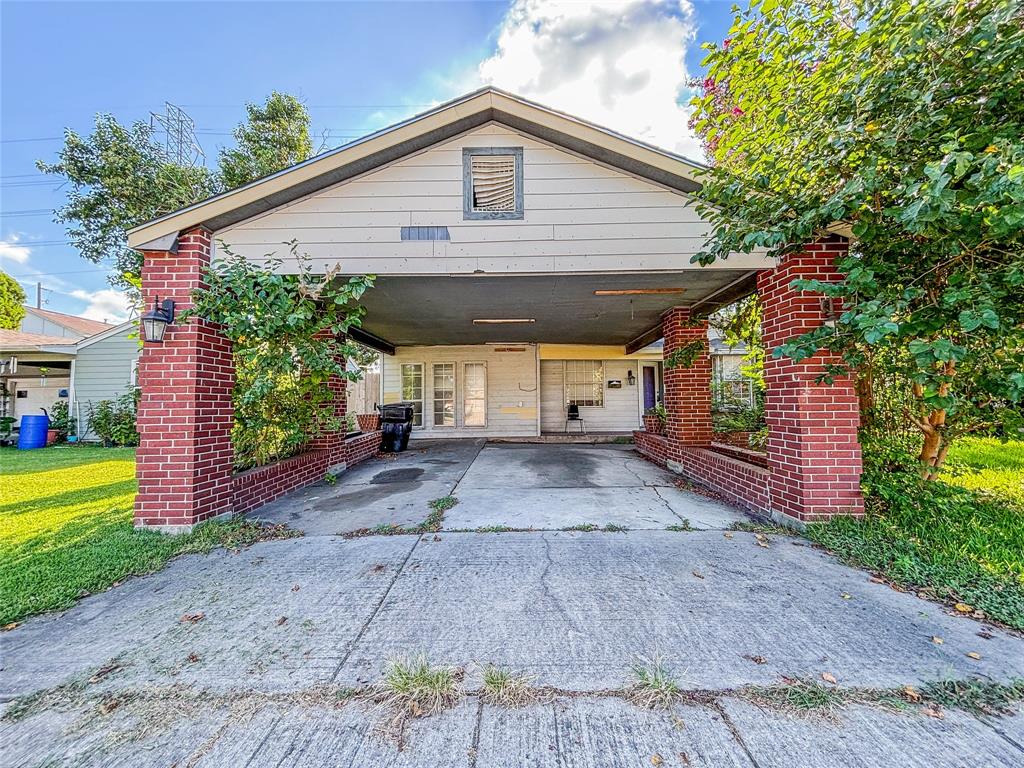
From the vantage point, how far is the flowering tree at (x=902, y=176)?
230 centimetres

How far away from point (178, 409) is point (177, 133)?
1262 centimetres

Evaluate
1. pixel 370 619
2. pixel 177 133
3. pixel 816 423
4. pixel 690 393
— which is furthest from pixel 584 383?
pixel 177 133

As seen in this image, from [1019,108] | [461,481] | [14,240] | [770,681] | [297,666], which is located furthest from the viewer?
[14,240]

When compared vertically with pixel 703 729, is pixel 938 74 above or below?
above

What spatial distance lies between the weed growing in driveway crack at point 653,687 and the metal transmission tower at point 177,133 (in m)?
15.9

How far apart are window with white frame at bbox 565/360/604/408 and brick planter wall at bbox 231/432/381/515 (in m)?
6.91

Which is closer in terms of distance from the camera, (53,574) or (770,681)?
(770,681)

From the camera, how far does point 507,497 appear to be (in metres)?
4.86

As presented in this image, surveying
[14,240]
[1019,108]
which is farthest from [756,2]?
[14,240]

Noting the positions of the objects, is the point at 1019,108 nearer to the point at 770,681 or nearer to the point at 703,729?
the point at 770,681

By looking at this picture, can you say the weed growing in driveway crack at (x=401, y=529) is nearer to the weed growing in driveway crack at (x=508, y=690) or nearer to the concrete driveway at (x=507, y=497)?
the concrete driveway at (x=507, y=497)

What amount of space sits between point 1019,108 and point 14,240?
35747 millimetres

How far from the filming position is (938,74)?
8.19 ft

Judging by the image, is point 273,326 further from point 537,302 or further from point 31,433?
point 31,433
